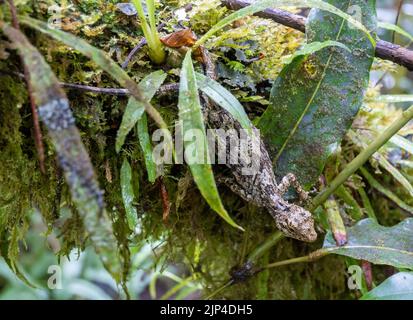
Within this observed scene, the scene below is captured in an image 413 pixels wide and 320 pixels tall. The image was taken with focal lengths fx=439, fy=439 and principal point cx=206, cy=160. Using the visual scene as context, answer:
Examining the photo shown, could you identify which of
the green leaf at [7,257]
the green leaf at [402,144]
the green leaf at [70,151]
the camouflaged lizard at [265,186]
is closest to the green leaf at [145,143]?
the camouflaged lizard at [265,186]

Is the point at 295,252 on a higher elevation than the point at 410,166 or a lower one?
lower

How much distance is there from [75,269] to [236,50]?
2.16 metres

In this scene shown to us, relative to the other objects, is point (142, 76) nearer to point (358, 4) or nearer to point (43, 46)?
point (43, 46)

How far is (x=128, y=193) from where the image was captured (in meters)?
1.00

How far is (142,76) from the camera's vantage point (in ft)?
3.27

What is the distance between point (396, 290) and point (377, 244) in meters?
0.17

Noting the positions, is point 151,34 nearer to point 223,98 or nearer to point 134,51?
point 134,51

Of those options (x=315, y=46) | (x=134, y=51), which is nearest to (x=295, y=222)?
(x=315, y=46)

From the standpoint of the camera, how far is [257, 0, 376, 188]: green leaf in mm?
1055

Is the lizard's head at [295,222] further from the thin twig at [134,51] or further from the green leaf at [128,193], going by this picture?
the thin twig at [134,51]

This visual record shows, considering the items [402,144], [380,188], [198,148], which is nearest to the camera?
[198,148]

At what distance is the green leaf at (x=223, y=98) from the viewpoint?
90 cm

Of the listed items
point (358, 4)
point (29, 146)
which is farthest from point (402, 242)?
point (29, 146)

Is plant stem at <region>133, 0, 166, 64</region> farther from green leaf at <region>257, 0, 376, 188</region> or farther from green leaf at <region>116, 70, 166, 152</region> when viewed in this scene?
green leaf at <region>257, 0, 376, 188</region>
